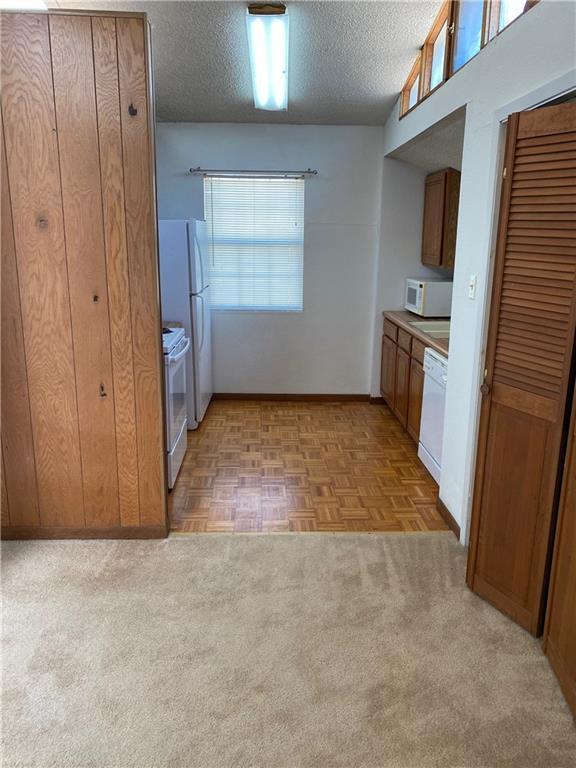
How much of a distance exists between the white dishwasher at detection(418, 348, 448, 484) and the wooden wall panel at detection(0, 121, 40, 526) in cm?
219

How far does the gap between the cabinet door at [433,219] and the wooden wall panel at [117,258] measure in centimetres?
272

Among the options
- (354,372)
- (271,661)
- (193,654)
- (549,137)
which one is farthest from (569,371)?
(354,372)

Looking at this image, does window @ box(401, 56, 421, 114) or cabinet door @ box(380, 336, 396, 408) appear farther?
cabinet door @ box(380, 336, 396, 408)

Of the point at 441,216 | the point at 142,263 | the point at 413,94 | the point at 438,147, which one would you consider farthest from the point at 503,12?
the point at 441,216

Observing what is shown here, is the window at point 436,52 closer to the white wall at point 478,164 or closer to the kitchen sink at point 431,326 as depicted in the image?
the white wall at point 478,164

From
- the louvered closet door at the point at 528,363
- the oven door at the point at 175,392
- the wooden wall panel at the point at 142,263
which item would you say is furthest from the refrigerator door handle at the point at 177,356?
the louvered closet door at the point at 528,363

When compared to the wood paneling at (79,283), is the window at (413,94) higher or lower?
higher

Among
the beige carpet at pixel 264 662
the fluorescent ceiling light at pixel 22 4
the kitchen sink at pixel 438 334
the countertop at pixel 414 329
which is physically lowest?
the beige carpet at pixel 264 662

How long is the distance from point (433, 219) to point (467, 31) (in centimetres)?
180

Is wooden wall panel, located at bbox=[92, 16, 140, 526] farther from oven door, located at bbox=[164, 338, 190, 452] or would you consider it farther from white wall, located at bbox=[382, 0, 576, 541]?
white wall, located at bbox=[382, 0, 576, 541]

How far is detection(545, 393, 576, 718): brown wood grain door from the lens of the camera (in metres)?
1.84

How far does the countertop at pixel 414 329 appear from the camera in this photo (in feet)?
11.3

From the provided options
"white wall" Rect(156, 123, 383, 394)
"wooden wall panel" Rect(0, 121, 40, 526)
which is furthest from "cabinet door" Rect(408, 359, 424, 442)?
"wooden wall panel" Rect(0, 121, 40, 526)

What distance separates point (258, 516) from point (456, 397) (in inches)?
48.6
